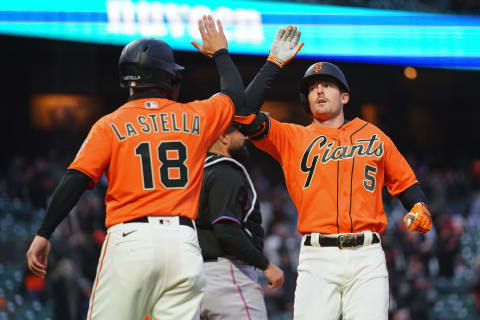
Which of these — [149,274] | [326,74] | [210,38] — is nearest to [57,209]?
[149,274]

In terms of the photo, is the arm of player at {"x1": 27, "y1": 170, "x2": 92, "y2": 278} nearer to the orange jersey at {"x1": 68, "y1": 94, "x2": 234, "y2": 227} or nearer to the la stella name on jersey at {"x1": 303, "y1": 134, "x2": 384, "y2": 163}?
the orange jersey at {"x1": 68, "y1": 94, "x2": 234, "y2": 227}

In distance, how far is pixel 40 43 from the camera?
15039 millimetres

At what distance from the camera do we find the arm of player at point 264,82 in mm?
3607

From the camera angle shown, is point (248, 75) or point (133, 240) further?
point (248, 75)

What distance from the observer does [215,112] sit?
10.8ft

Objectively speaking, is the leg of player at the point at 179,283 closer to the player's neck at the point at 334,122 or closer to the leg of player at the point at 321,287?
the leg of player at the point at 321,287

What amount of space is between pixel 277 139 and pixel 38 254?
1512 millimetres

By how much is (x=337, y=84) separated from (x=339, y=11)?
22.0 feet

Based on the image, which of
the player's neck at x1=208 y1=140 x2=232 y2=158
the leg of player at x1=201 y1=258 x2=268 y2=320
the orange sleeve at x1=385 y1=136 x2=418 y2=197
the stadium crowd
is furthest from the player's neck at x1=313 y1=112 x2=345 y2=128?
the stadium crowd

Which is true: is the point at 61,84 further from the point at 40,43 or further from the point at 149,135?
the point at 149,135

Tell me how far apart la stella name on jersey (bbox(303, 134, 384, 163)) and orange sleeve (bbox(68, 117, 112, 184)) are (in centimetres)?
123

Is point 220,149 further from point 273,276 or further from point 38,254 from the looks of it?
point 38,254

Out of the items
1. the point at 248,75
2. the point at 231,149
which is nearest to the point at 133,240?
the point at 231,149

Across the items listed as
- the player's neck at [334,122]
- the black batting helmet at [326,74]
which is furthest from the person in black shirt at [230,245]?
the black batting helmet at [326,74]
